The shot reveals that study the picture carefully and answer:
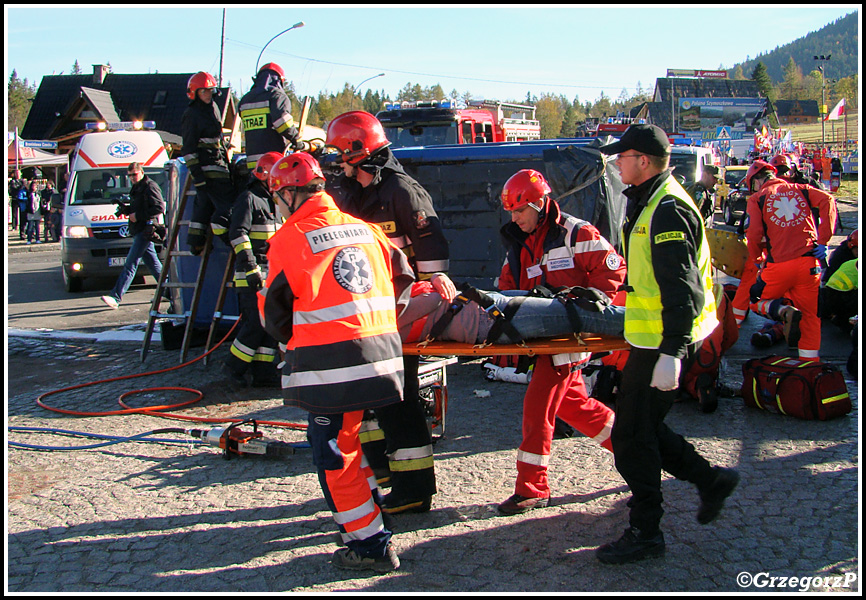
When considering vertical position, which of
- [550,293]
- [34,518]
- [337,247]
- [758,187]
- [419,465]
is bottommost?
[34,518]

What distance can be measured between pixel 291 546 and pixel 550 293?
2.06 meters

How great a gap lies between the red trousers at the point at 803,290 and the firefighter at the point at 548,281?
3.05 meters

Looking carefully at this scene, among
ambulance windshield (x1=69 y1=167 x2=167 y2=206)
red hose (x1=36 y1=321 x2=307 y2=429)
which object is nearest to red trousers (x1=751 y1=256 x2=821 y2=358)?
red hose (x1=36 y1=321 x2=307 y2=429)

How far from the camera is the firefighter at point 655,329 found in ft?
10.6

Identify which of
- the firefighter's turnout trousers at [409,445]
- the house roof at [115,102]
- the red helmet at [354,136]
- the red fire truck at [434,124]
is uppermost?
the house roof at [115,102]

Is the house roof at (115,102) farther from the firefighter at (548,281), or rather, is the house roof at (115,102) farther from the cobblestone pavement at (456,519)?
the firefighter at (548,281)

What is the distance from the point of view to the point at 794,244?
6.47 m

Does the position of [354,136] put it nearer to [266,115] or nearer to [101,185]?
[266,115]

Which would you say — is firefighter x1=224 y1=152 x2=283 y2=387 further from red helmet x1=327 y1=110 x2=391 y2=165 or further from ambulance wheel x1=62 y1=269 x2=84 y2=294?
ambulance wheel x1=62 y1=269 x2=84 y2=294

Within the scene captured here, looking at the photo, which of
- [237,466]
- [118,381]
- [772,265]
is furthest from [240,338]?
[772,265]

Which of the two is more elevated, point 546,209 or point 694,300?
point 546,209

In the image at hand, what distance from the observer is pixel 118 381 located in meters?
7.11

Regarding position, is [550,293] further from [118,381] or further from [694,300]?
[118,381]

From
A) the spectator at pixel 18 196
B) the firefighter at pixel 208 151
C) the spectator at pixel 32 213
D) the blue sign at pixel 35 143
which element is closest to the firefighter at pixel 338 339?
the firefighter at pixel 208 151
